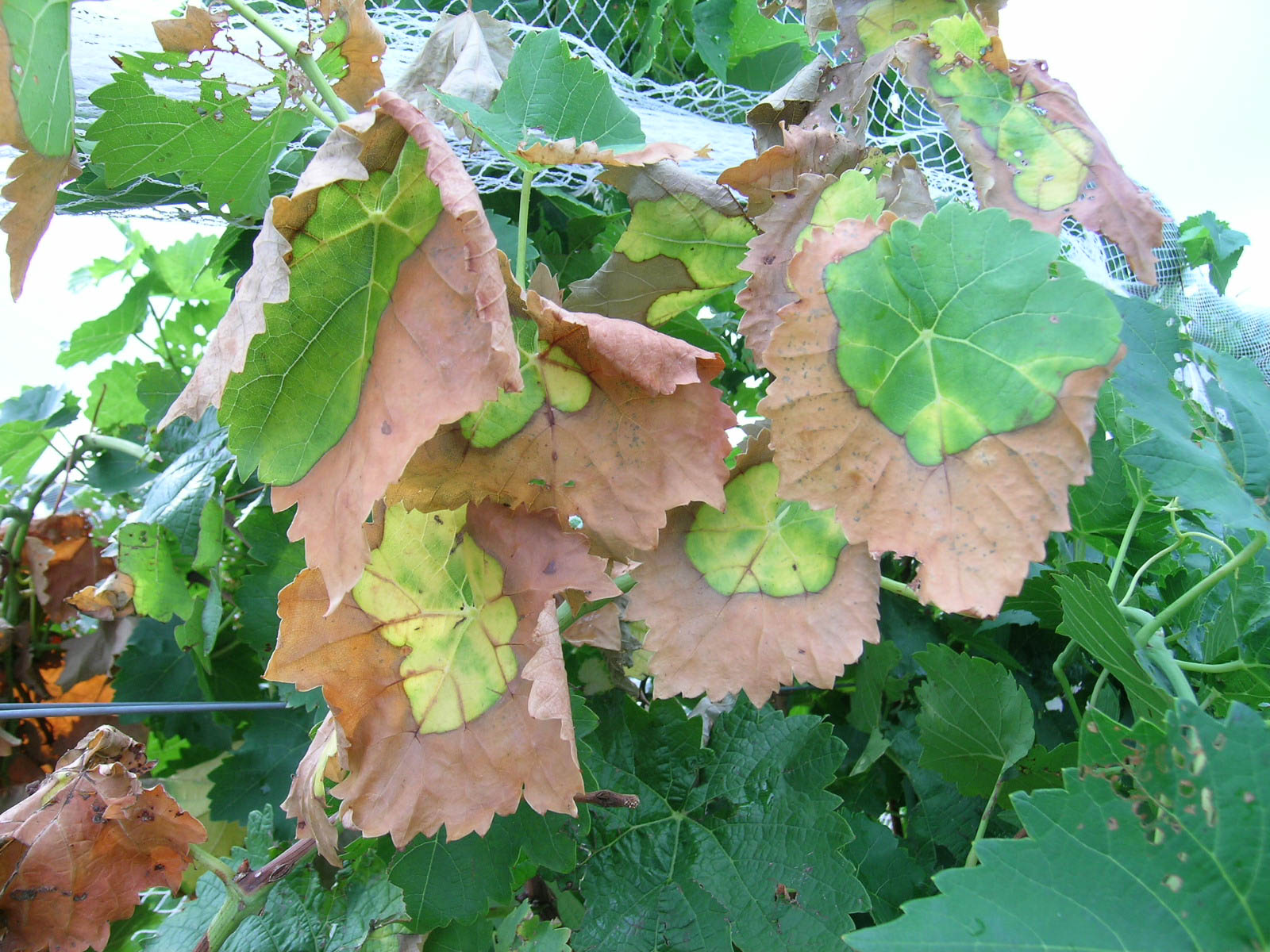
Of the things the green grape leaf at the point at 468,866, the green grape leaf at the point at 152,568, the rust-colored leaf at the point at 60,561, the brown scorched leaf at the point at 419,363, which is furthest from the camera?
the rust-colored leaf at the point at 60,561

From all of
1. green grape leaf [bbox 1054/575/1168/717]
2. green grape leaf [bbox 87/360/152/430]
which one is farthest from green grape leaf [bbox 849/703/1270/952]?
green grape leaf [bbox 87/360/152/430]

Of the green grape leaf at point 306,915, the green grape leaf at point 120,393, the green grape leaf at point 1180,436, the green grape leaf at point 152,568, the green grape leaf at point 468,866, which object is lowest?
the green grape leaf at point 120,393

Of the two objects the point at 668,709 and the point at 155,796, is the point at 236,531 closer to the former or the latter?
the point at 155,796

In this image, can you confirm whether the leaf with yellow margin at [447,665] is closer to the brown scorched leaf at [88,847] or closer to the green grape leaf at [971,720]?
the brown scorched leaf at [88,847]

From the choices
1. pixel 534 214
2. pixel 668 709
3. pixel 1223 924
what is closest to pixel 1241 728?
pixel 1223 924

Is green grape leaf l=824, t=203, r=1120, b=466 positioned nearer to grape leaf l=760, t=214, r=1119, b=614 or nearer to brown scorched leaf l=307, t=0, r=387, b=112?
grape leaf l=760, t=214, r=1119, b=614

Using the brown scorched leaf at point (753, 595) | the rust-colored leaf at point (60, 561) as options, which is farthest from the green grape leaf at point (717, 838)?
the rust-colored leaf at point (60, 561)

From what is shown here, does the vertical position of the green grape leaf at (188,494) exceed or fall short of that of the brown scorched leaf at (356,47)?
it falls short
